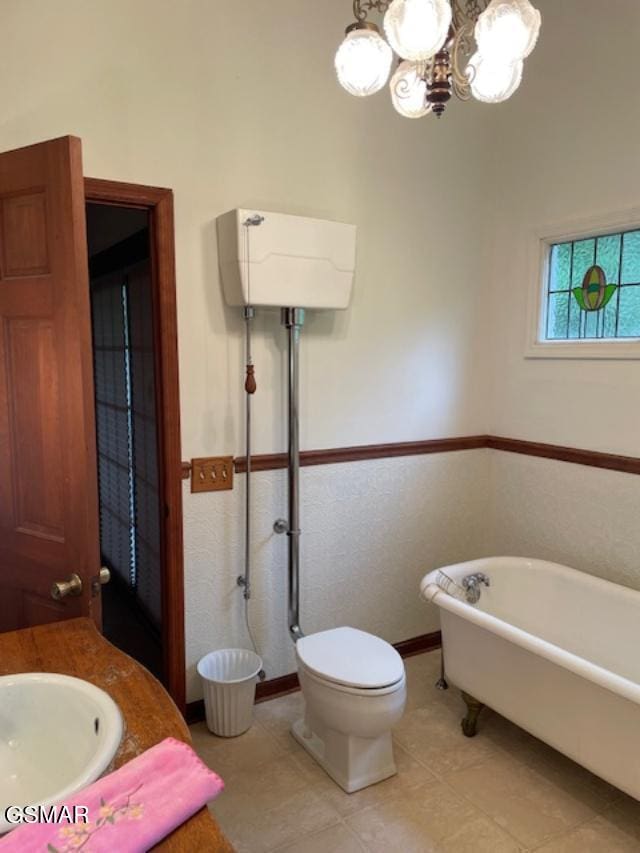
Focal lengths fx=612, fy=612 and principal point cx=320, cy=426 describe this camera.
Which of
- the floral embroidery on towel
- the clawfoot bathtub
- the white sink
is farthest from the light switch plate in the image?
the floral embroidery on towel

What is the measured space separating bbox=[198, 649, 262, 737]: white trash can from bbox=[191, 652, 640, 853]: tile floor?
0.23 feet

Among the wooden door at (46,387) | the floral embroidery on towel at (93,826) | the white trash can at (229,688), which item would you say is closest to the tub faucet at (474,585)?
the white trash can at (229,688)

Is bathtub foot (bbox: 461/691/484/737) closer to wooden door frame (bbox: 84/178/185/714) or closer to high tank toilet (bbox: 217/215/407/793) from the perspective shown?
high tank toilet (bbox: 217/215/407/793)

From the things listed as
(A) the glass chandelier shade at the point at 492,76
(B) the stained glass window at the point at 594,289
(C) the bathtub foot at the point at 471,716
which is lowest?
(C) the bathtub foot at the point at 471,716

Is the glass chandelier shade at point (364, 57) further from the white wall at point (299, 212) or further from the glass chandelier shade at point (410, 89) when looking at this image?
the white wall at point (299, 212)

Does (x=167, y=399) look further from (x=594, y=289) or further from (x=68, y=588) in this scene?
(x=594, y=289)

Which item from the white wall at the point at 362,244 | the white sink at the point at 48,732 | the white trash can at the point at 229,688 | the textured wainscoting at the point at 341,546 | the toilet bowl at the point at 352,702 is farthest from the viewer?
the textured wainscoting at the point at 341,546

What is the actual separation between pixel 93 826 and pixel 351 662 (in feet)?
4.60

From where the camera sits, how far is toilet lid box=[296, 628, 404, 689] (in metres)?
2.09

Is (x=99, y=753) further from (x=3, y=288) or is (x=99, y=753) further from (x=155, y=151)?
(x=155, y=151)

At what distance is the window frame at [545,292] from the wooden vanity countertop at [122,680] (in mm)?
2273

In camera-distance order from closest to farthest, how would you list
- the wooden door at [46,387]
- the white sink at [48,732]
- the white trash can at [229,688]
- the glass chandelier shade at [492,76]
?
the white sink at [48,732] → the glass chandelier shade at [492,76] → the wooden door at [46,387] → the white trash can at [229,688]

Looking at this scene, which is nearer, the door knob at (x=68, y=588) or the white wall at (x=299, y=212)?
the door knob at (x=68, y=588)

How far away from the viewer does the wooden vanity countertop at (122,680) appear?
90 centimetres
